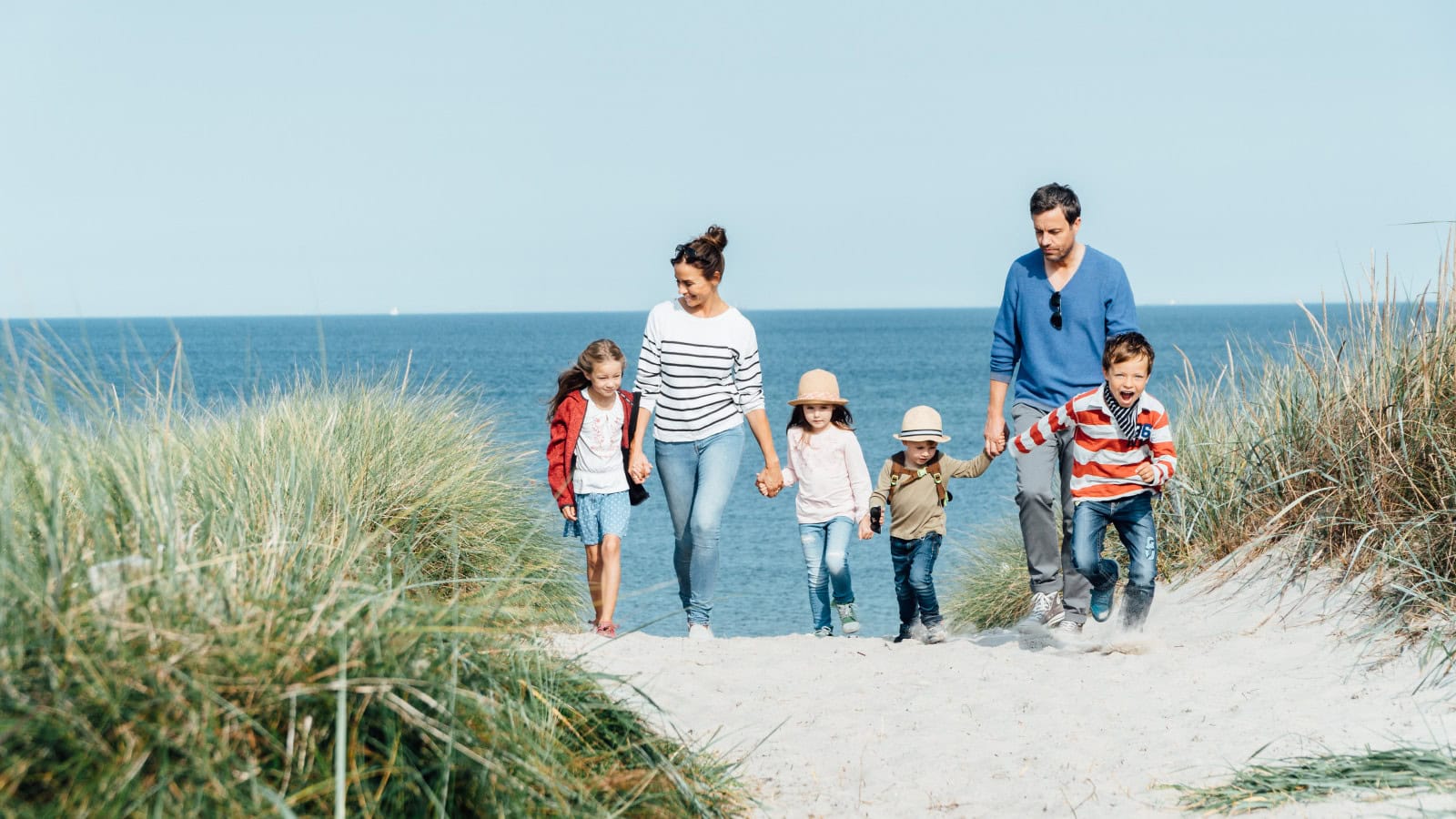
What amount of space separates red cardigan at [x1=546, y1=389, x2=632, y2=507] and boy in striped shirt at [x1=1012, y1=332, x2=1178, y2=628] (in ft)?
7.42

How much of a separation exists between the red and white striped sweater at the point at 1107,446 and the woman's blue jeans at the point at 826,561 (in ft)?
4.50

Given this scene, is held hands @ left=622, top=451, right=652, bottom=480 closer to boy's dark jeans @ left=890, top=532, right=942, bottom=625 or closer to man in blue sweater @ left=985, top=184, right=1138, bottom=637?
boy's dark jeans @ left=890, top=532, right=942, bottom=625

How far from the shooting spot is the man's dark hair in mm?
6023

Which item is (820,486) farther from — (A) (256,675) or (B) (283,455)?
(A) (256,675)

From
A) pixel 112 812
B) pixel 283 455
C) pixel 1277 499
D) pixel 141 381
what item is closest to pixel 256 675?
pixel 112 812

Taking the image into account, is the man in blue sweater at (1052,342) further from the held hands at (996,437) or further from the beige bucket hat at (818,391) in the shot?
the beige bucket hat at (818,391)

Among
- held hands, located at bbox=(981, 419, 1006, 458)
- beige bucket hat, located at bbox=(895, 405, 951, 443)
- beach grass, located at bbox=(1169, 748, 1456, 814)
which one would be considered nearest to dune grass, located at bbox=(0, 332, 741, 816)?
beach grass, located at bbox=(1169, 748, 1456, 814)

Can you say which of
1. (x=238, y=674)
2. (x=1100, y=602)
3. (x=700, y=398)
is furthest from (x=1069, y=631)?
(x=238, y=674)

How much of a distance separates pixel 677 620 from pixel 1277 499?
8.45m

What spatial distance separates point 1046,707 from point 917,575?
162 cm

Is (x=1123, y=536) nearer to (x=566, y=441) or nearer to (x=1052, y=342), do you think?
(x=1052, y=342)

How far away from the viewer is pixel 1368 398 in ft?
20.3

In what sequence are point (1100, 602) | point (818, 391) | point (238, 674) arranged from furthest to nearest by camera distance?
point (818, 391) → point (1100, 602) → point (238, 674)

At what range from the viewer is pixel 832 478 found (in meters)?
7.03
